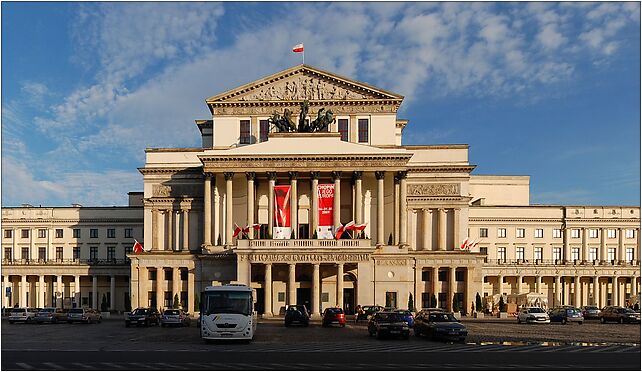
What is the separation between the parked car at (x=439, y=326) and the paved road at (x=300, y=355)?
1196 millimetres

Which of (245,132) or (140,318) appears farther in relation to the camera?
(245,132)

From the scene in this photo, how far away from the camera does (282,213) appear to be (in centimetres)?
7175

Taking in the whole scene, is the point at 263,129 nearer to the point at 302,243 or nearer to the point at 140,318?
the point at 302,243

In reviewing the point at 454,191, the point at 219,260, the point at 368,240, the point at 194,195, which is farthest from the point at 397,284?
the point at 194,195

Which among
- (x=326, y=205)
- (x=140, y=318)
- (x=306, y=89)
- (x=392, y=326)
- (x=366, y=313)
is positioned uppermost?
(x=306, y=89)

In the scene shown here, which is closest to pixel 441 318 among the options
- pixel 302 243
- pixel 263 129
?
pixel 302 243

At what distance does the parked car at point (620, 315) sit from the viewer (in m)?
57.3

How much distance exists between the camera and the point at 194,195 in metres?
78.4

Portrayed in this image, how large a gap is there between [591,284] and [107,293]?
202 ft

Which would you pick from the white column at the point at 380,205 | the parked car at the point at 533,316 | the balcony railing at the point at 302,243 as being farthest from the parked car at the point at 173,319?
the parked car at the point at 533,316

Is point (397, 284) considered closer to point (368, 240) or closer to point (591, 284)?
point (368, 240)

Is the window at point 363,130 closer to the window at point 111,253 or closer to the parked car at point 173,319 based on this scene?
the parked car at point 173,319

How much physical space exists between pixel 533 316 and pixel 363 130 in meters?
29.8

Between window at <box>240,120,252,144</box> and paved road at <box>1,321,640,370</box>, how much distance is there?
4544 centimetres
